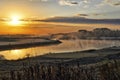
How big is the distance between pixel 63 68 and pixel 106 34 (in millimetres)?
71187

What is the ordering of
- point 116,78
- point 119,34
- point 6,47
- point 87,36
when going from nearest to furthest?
point 116,78 < point 6,47 < point 87,36 < point 119,34

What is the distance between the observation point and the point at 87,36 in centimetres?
7900

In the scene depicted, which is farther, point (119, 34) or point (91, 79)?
point (119, 34)

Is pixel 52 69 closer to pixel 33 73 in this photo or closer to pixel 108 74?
pixel 33 73

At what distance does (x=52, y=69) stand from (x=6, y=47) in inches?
1489

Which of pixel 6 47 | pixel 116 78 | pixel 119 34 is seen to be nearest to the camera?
pixel 116 78

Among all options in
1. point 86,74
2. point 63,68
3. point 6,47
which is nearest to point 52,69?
point 63,68

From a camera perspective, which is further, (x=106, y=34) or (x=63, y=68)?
(x=106, y=34)

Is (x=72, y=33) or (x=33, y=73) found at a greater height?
(x=33, y=73)

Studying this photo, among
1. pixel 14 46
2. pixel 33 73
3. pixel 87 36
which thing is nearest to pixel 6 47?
pixel 14 46

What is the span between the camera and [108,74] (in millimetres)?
12258

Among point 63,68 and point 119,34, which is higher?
point 63,68

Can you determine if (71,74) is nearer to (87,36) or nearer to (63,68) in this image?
(63,68)

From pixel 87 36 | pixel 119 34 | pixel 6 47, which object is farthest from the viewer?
pixel 119 34
